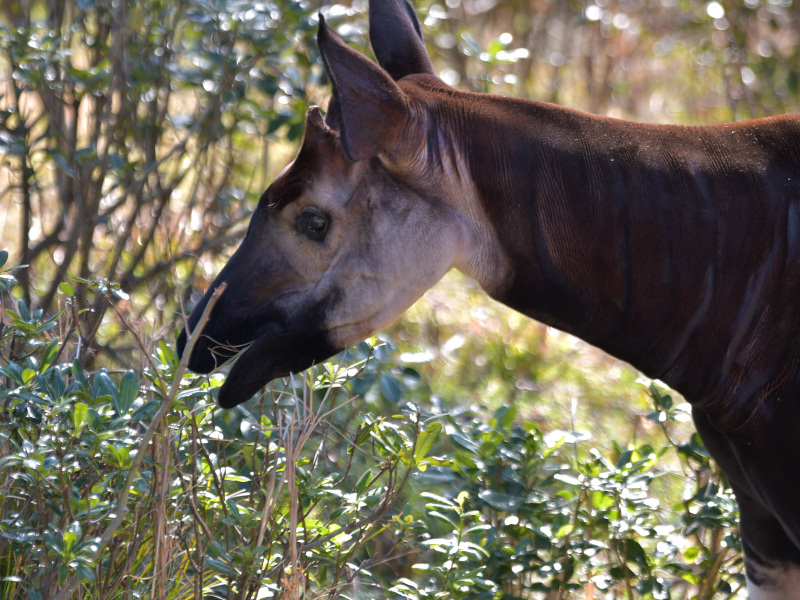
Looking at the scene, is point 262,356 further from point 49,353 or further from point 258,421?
point 258,421

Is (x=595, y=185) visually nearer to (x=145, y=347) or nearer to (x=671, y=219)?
(x=671, y=219)

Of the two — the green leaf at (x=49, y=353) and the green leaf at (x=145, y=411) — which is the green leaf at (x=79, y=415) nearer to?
the green leaf at (x=145, y=411)

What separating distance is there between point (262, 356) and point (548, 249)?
2.12 ft

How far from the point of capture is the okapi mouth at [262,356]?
6.79 ft

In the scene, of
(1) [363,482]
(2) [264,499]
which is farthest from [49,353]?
(1) [363,482]

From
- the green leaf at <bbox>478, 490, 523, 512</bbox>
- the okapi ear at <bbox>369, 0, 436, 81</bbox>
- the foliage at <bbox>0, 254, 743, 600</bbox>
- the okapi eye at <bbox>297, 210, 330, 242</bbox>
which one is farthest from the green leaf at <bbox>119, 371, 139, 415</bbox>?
the green leaf at <bbox>478, 490, 523, 512</bbox>

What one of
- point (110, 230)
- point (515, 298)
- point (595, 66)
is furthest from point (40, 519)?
point (595, 66)

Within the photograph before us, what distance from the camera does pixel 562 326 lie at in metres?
2.18

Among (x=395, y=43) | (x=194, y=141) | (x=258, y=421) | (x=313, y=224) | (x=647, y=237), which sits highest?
(x=395, y=43)

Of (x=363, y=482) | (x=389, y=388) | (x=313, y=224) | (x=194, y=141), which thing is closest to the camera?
(x=313, y=224)

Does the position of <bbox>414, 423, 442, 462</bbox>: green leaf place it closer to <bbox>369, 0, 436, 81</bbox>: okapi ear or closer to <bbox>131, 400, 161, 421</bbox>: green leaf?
→ <bbox>131, 400, 161, 421</bbox>: green leaf

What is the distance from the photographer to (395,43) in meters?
2.33

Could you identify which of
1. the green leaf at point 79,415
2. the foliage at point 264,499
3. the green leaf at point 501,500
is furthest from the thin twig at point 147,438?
the green leaf at point 501,500

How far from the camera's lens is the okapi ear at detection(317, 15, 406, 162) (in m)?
1.82
